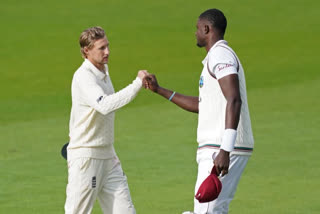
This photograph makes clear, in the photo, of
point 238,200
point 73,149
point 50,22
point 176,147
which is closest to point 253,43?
point 50,22

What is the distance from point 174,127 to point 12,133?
3289 millimetres

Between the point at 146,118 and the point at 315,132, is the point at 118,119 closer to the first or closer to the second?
the point at 146,118

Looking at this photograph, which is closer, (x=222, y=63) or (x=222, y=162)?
(x=222, y=162)

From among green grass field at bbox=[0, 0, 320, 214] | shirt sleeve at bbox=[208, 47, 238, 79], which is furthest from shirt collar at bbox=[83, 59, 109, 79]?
green grass field at bbox=[0, 0, 320, 214]

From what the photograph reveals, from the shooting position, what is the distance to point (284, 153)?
14242 millimetres

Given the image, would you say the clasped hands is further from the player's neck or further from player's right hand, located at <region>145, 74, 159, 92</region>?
the player's neck

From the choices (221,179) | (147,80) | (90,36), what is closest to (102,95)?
(147,80)

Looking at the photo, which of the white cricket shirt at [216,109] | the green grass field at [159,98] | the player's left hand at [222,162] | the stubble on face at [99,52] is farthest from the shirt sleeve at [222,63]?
the green grass field at [159,98]

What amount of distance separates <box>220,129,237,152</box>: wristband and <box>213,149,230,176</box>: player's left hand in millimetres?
40

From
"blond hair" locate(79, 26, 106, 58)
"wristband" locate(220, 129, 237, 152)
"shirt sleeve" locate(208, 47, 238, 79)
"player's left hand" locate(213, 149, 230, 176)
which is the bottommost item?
"player's left hand" locate(213, 149, 230, 176)

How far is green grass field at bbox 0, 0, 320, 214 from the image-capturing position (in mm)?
11812

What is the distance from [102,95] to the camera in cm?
796

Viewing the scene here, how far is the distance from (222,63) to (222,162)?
83cm

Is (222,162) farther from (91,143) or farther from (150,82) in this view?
(91,143)
